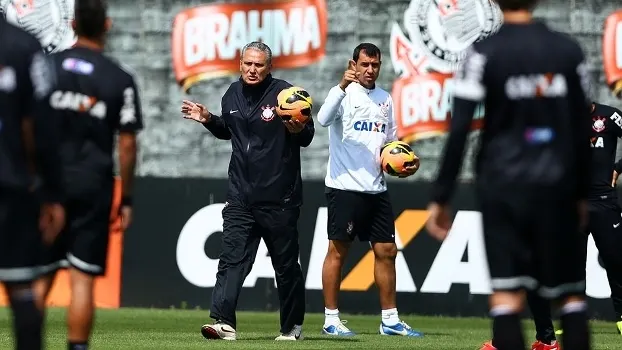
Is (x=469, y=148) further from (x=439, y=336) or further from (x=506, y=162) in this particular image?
(x=506, y=162)

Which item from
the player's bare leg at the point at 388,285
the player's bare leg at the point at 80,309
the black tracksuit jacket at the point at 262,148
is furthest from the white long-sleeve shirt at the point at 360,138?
the player's bare leg at the point at 80,309

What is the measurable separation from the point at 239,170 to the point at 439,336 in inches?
90.6

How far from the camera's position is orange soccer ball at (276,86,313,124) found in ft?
33.7

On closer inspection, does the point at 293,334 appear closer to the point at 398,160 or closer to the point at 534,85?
the point at 398,160

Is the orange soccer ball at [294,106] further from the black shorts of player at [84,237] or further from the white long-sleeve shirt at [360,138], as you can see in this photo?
the black shorts of player at [84,237]

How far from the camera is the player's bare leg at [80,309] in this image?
6965 millimetres

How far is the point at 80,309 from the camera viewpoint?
22.9ft

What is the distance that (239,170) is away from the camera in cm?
1071

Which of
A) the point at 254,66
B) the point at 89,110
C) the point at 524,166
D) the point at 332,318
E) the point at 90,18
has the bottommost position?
the point at 332,318

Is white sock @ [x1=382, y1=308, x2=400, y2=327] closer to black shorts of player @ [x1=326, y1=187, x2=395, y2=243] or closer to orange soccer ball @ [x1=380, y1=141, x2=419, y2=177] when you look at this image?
black shorts of player @ [x1=326, y1=187, x2=395, y2=243]

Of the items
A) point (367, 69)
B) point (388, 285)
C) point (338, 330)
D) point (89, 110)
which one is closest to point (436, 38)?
point (367, 69)

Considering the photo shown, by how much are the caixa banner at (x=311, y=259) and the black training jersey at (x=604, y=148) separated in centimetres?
215

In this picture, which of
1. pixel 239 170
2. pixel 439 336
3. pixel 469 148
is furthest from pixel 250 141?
pixel 469 148

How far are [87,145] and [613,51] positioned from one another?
10.1 metres
